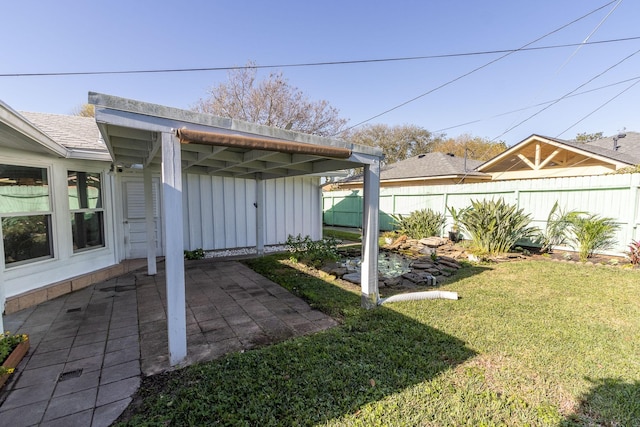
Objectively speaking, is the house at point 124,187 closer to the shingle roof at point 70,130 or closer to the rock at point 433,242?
the shingle roof at point 70,130

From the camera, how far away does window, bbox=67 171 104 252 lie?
16.1 feet

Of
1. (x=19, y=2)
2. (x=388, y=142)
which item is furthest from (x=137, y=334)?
(x=388, y=142)

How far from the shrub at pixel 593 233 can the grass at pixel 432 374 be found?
2892mm

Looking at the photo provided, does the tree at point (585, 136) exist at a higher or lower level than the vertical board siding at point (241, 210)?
higher

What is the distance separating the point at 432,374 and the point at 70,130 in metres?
8.09

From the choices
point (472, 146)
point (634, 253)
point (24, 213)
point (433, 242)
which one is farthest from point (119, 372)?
point (472, 146)

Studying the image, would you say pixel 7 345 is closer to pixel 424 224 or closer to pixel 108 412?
pixel 108 412

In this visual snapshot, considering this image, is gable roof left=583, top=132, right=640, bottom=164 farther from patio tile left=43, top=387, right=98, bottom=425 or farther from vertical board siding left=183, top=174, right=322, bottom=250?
patio tile left=43, top=387, right=98, bottom=425

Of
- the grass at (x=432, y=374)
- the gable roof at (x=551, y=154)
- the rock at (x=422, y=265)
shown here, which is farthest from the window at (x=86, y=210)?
the gable roof at (x=551, y=154)

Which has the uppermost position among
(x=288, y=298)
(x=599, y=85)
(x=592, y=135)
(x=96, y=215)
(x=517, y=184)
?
(x=592, y=135)

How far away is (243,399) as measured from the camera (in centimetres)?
208

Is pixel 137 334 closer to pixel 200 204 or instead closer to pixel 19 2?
pixel 200 204

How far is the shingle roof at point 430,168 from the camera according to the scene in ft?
44.9

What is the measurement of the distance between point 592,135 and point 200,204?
3521 centimetres
